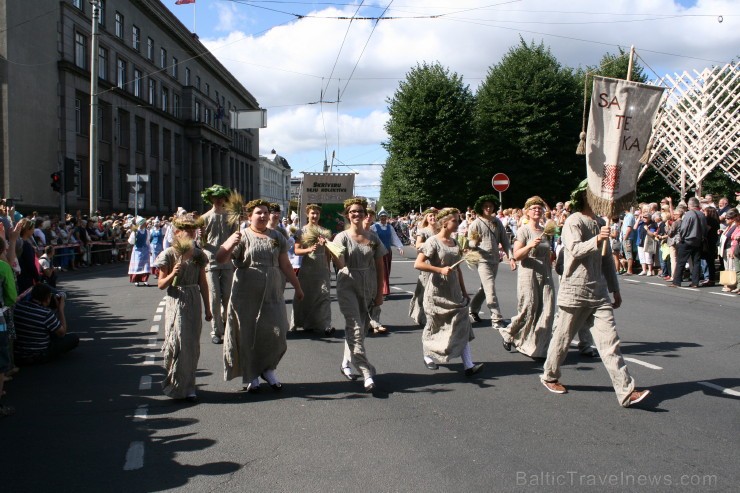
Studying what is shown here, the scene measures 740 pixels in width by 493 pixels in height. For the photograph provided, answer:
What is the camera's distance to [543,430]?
5.36 metres

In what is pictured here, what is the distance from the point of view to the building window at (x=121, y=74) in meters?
42.2

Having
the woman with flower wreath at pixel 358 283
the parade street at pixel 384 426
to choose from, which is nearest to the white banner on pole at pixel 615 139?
the parade street at pixel 384 426

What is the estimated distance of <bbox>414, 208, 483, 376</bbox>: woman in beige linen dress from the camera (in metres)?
7.24

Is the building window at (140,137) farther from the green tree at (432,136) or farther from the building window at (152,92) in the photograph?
the green tree at (432,136)

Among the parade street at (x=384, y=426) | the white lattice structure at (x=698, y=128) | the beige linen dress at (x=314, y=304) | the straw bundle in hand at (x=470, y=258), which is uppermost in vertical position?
the white lattice structure at (x=698, y=128)

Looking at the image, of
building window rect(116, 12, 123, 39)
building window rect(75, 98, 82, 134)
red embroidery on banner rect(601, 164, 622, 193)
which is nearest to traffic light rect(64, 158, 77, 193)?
building window rect(75, 98, 82, 134)

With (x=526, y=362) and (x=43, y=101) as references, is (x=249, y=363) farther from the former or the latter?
(x=43, y=101)

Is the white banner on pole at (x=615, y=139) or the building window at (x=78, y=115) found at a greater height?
the building window at (x=78, y=115)

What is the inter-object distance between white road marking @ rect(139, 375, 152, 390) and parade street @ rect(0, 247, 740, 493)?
0.11 ft

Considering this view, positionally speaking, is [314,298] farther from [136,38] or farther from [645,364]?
[136,38]

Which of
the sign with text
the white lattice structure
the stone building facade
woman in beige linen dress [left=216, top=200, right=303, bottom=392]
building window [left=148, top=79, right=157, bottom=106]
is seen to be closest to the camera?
woman in beige linen dress [left=216, top=200, right=303, bottom=392]

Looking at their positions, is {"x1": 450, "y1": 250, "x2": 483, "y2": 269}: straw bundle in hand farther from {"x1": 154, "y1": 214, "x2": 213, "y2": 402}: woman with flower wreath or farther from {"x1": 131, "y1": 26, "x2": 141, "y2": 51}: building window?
{"x1": 131, "y1": 26, "x2": 141, "y2": 51}: building window

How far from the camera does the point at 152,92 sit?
4975 cm

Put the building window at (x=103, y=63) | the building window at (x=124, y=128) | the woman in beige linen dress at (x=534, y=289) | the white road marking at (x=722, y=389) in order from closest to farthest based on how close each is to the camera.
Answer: the white road marking at (x=722, y=389)
the woman in beige linen dress at (x=534, y=289)
the building window at (x=103, y=63)
the building window at (x=124, y=128)
